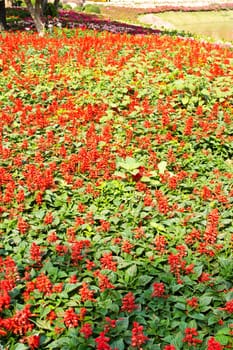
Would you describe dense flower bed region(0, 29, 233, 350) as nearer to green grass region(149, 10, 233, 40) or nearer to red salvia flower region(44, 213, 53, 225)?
red salvia flower region(44, 213, 53, 225)

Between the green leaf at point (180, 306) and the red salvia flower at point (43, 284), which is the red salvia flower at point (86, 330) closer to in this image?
the red salvia flower at point (43, 284)

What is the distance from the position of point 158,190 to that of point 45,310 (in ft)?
8.30

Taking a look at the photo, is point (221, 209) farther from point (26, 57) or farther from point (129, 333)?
point (26, 57)

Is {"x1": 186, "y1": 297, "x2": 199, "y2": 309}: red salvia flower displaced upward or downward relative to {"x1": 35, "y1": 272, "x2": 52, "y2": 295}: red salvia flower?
downward

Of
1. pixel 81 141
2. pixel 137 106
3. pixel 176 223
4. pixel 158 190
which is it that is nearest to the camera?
pixel 176 223

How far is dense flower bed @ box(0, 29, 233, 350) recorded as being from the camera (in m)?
3.95

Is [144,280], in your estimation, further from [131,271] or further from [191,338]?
[191,338]

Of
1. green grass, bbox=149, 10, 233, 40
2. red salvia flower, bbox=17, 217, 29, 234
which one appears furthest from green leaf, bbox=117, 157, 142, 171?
green grass, bbox=149, 10, 233, 40

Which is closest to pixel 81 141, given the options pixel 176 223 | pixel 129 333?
pixel 176 223

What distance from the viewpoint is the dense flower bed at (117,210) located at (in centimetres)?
395

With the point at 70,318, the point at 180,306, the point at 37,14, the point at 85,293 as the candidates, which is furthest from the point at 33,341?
the point at 37,14

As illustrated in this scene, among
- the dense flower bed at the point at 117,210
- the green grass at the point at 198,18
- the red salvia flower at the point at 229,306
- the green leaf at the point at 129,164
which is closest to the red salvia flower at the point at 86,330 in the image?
the dense flower bed at the point at 117,210

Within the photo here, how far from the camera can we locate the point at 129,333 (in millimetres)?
3799

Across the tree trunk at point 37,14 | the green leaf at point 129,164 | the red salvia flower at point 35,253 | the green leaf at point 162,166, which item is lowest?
the red salvia flower at point 35,253
